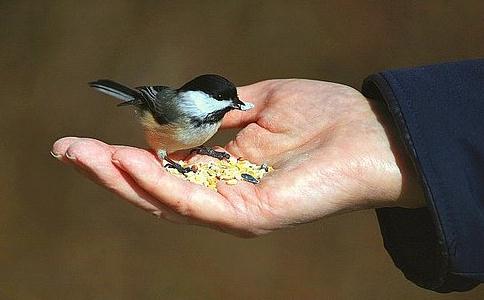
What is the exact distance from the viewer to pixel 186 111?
1271 millimetres

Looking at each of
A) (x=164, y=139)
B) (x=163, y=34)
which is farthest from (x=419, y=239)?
(x=163, y=34)

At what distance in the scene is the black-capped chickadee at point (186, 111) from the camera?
125 cm

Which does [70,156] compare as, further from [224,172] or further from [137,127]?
[137,127]

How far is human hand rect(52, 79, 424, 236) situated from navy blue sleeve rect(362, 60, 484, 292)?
2.6 inches

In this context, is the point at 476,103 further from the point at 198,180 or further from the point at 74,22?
the point at 74,22

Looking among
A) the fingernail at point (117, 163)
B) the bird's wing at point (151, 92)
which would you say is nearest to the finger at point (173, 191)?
the fingernail at point (117, 163)

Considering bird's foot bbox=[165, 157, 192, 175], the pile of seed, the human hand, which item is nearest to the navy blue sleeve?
the human hand

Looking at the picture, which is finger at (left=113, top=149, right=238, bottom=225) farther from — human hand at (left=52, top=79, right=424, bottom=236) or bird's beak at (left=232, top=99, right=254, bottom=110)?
bird's beak at (left=232, top=99, right=254, bottom=110)

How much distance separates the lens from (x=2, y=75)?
224 cm

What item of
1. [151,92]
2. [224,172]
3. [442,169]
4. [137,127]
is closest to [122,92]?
[151,92]

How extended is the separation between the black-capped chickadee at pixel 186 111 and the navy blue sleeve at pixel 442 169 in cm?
25

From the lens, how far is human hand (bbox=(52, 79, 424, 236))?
0.96 metres

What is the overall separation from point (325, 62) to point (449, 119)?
1.12 meters

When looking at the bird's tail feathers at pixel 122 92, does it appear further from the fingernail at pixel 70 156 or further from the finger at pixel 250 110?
the fingernail at pixel 70 156
